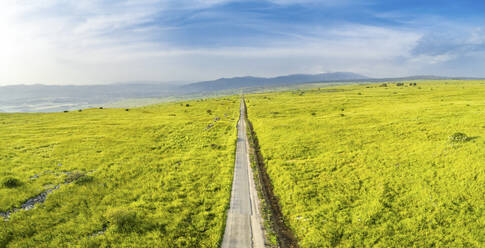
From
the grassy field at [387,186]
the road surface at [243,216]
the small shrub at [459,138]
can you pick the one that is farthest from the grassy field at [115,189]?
the small shrub at [459,138]

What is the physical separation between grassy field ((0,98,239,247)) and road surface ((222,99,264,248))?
0.79m

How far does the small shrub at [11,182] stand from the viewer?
22.1 meters

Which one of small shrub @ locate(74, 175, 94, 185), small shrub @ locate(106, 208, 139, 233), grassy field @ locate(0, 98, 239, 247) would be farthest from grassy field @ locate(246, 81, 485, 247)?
small shrub @ locate(74, 175, 94, 185)

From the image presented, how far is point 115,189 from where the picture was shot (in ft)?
76.6

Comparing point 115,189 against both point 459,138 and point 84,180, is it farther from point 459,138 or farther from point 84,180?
point 459,138

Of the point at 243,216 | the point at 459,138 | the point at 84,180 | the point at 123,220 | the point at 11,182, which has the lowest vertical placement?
the point at 243,216

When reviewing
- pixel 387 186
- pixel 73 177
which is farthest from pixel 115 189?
pixel 387 186

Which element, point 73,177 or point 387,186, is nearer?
point 387,186

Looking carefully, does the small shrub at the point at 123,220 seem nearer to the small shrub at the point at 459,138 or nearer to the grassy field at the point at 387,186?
the grassy field at the point at 387,186

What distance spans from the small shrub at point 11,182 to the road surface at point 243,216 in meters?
23.2

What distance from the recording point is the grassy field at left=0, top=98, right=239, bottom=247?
1616cm

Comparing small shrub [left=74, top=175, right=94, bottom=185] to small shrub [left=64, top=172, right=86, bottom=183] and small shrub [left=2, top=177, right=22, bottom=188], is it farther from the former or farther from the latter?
small shrub [left=2, top=177, right=22, bottom=188]

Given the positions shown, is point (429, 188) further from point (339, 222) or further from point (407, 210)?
point (339, 222)

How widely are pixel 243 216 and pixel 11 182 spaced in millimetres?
25027
